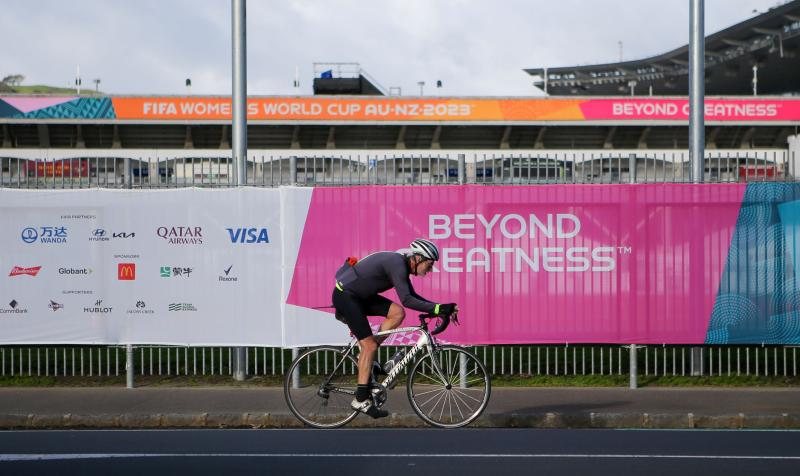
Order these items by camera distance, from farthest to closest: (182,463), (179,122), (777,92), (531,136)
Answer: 1. (777,92)
2. (531,136)
3. (179,122)
4. (182,463)

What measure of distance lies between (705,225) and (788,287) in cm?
117

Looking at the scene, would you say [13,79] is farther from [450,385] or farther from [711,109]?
[450,385]

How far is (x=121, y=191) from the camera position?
1188 centimetres

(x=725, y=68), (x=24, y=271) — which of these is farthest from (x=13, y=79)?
(x=24, y=271)

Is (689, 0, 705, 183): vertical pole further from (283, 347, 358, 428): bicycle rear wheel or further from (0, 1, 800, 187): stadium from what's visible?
(0, 1, 800, 187): stadium

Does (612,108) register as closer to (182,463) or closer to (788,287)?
(788,287)

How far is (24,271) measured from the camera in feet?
39.5

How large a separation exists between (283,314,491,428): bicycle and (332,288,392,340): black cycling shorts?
7.5 inches

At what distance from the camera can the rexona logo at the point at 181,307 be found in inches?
467

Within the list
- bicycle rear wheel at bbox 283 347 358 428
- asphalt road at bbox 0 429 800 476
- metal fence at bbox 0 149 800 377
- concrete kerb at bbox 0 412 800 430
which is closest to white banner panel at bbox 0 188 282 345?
metal fence at bbox 0 149 800 377

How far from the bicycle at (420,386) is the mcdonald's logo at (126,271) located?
134 inches

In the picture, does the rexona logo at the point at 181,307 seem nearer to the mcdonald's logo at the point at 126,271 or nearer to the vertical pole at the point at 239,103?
the mcdonald's logo at the point at 126,271

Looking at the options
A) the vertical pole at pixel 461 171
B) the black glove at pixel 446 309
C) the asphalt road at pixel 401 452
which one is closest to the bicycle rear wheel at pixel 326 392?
the asphalt road at pixel 401 452

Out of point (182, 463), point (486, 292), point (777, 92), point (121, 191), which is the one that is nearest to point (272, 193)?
point (121, 191)
